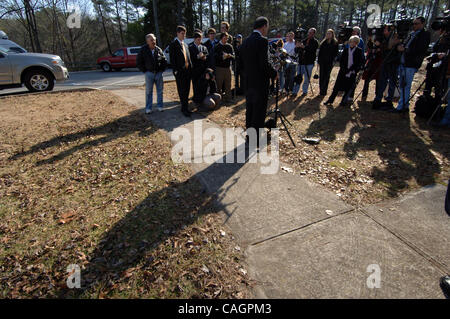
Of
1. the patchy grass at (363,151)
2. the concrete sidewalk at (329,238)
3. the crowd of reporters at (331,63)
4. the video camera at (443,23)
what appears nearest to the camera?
the concrete sidewalk at (329,238)

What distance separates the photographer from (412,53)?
6.06 metres

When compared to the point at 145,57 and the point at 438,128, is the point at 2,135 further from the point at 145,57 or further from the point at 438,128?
the point at 438,128

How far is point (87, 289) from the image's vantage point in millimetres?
2205

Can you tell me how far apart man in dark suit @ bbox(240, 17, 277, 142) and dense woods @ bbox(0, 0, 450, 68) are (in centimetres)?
2845

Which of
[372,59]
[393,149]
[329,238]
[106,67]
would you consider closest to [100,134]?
[329,238]

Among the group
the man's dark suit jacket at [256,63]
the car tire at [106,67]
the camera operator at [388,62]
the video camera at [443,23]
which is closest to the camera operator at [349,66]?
the camera operator at [388,62]

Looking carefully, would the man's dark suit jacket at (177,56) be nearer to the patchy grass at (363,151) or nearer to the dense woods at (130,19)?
the patchy grass at (363,151)

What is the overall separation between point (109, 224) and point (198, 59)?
236 inches

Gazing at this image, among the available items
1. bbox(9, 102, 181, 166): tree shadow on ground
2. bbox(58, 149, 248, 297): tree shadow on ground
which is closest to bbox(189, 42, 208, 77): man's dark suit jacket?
bbox(9, 102, 181, 166): tree shadow on ground

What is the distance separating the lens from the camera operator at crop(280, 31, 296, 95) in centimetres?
853

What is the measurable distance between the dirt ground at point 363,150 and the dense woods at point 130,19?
27874mm

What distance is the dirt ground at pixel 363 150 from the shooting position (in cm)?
367

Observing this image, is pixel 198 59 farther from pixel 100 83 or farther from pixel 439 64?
pixel 100 83

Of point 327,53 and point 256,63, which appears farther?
point 327,53
